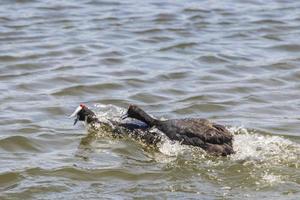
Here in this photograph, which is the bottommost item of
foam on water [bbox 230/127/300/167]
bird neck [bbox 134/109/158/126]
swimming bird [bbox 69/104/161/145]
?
foam on water [bbox 230/127/300/167]

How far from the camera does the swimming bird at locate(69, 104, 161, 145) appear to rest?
7.97 meters

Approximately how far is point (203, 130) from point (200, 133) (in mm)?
55

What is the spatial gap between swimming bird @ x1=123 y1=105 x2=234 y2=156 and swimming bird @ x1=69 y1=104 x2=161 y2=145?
0.38 feet

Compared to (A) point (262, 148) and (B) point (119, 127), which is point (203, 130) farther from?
(B) point (119, 127)

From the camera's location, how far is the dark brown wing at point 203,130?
300 inches

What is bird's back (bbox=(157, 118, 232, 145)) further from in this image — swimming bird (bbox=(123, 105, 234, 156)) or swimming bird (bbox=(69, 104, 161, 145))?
swimming bird (bbox=(69, 104, 161, 145))

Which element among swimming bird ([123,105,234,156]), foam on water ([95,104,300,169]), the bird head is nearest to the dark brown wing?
swimming bird ([123,105,234,156])

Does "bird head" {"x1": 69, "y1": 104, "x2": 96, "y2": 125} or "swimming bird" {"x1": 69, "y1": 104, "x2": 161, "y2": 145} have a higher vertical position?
"bird head" {"x1": 69, "y1": 104, "x2": 96, "y2": 125}

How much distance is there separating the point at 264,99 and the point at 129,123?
223cm

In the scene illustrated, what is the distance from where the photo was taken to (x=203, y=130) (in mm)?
7719

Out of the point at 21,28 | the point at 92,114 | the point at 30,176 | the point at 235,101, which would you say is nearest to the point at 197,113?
the point at 235,101

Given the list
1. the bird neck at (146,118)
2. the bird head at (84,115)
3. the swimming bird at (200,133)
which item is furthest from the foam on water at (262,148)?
the bird head at (84,115)

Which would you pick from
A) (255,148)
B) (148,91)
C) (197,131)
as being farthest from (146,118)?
(148,91)

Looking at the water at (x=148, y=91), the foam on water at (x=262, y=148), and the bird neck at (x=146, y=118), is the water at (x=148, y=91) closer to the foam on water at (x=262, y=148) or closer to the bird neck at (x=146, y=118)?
the foam on water at (x=262, y=148)
